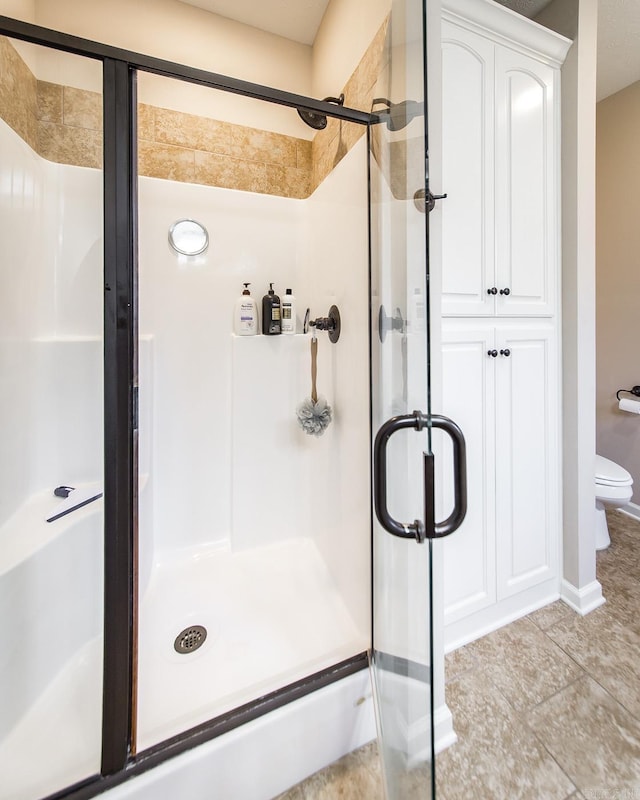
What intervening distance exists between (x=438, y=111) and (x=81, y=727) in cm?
200

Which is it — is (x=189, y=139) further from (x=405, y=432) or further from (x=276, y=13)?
(x=405, y=432)

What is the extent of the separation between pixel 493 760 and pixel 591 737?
32cm

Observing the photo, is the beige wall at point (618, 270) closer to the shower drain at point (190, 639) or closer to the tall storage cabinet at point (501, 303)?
the tall storage cabinet at point (501, 303)

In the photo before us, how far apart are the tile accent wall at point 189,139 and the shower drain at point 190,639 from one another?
1789mm

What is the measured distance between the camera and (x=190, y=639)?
1.23 m

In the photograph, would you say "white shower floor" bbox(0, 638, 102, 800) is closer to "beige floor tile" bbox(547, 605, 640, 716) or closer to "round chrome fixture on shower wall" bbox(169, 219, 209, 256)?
"beige floor tile" bbox(547, 605, 640, 716)

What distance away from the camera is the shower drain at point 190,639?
1.19 m

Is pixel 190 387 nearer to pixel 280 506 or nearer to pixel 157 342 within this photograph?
pixel 157 342

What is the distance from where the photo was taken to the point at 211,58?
64.9 inches

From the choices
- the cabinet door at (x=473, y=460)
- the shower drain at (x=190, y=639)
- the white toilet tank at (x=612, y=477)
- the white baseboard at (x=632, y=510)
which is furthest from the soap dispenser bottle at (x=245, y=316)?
the white baseboard at (x=632, y=510)

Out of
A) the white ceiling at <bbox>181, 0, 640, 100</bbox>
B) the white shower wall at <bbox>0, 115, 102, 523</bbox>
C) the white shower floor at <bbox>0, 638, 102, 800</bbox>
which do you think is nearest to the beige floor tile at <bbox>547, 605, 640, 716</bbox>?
the white shower floor at <bbox>0, 638, 102, 800</bbox>

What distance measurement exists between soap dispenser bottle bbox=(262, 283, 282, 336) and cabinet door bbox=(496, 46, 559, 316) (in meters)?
1.01

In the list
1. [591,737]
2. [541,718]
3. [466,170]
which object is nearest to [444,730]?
[541,718]

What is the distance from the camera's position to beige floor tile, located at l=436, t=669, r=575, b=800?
89cm
